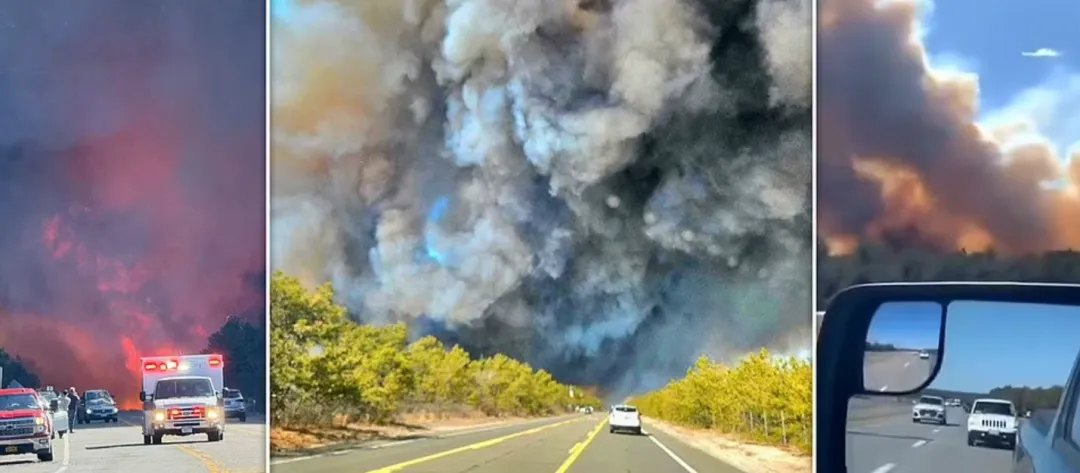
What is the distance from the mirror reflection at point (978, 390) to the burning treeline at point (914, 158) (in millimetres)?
476

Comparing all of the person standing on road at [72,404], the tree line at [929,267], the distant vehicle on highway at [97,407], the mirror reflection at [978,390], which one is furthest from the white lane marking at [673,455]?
the person standing on road at [72,404]

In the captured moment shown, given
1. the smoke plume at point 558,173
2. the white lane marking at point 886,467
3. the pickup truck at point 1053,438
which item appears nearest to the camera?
the pickup truck at point 1053,438

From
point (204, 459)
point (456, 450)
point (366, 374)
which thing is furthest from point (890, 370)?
point (204, 459)

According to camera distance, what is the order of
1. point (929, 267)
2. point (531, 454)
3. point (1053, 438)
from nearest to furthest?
point (1053, 438) → point (929, 267) → point (531, 454)

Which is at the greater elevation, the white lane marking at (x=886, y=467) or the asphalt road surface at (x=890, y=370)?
the asphalt road surface at (x=890, y=370)

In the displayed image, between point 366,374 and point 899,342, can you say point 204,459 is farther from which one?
point 899,342

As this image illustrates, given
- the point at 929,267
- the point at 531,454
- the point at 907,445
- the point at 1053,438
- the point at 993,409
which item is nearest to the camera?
the point at 1053,438

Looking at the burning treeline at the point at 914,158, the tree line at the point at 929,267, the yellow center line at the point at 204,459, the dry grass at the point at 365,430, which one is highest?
the burning treeline at the point at 914,158

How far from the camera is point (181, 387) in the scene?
4266mm

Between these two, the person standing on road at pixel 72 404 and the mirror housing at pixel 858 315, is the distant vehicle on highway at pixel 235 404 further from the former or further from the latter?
the mirror housing at pixel 858 315

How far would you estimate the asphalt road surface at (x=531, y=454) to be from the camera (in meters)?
4.13

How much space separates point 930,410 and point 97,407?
3459 millimetres

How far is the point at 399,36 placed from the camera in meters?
4.29

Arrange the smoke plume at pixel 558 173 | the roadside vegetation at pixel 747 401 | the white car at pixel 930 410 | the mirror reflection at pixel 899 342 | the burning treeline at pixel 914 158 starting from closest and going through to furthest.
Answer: the mirror reflection at pixel 899 342, the white car at pixel 930 410, the burning treeline at pixel 914 158, the roadside vegetation at pixel 747 401, the smoke plume at pixel 558 173
